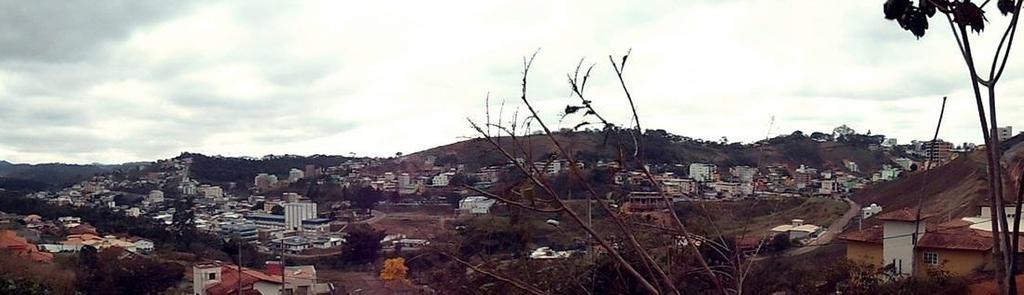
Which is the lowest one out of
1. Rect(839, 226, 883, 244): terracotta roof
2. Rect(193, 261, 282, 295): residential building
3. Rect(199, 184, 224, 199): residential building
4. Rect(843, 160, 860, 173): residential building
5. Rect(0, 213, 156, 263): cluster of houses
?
Rect(193, 261, 282, 295): residential building

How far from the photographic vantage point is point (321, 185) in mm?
37062

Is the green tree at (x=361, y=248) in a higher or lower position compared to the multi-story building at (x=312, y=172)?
lower

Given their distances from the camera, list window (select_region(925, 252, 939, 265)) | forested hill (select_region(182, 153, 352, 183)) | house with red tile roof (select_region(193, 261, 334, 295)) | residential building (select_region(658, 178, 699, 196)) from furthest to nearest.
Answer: forested hill (select_region(182, 153, 352, 183)), house with red tile roof (select_region(193, 261, 334, 295)), window (select_region(925, 252, 939, 265)), residential building (select_region(658, 178, 699, 196))

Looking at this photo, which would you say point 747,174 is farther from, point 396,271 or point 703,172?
point 703,172

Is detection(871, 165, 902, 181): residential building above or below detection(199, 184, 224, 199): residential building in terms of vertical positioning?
above

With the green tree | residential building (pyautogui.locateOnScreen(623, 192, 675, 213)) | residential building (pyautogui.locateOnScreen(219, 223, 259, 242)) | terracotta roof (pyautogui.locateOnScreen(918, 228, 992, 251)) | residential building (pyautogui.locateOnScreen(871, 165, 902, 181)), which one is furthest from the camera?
residential building (pyautogui.locateOnScreen(871, 165, 902, 181))

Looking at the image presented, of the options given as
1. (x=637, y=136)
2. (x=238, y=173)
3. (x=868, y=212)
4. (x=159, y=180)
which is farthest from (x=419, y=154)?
(x=637, y=136)

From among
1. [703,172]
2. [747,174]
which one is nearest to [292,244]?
[703,172]

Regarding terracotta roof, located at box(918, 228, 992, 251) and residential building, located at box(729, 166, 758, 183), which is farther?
terracotta roof, located at box(918, 228, 992, 251)

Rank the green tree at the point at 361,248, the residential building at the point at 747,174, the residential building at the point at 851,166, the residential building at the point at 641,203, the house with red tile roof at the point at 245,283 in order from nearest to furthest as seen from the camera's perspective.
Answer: the residential building at the point at 641,203, the residential building at the point at 747,174, the house with red tile roof at the point at 245,283, the green tree at the point at 361,248, the residential building at the point at 851,166

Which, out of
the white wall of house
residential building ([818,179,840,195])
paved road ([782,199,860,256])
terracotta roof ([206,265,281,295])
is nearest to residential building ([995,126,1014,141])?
the white wall of house

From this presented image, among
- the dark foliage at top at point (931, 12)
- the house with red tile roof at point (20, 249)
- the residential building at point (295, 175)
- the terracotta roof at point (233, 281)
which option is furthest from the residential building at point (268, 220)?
the dark foliage at top at point (931, 12)

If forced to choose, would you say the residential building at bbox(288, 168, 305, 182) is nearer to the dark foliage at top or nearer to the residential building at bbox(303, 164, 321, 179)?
the residential building at bbox(303, 164, 321, 179)

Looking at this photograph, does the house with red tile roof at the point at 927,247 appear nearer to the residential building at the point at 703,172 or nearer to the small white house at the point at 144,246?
the residential building at the point at 703,172
